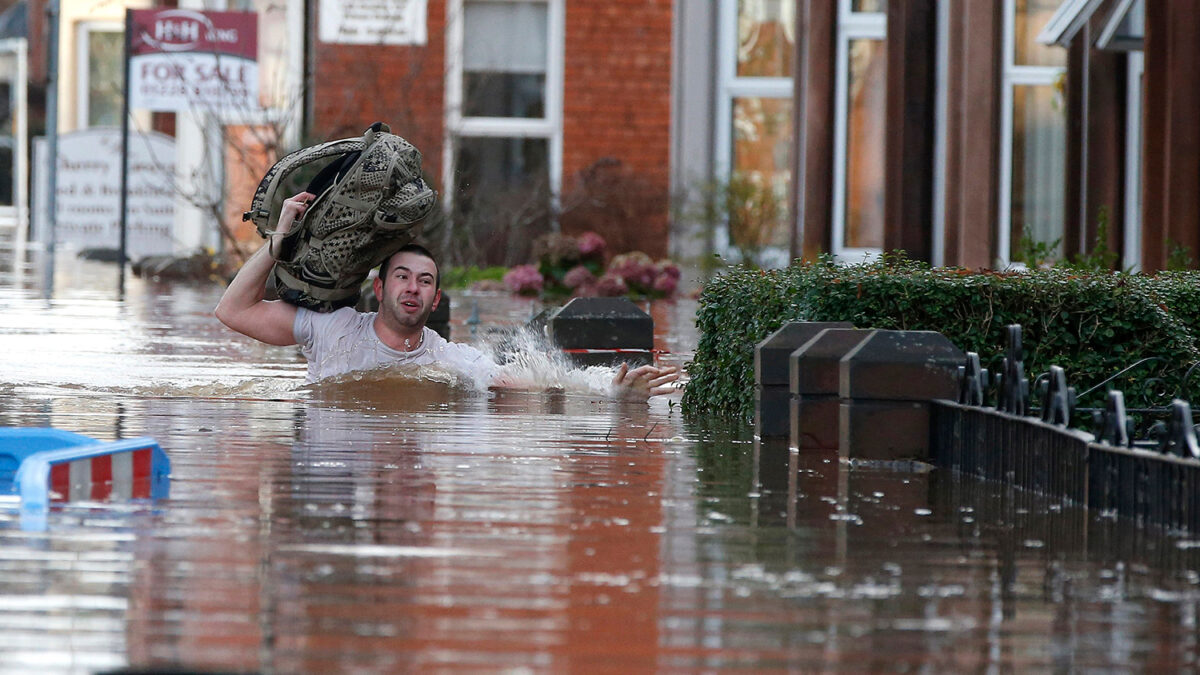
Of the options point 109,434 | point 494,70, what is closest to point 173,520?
point 109,434

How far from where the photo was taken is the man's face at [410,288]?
9.09 m

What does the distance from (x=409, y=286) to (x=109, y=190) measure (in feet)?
49.3

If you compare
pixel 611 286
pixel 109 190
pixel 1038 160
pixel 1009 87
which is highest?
pixel 1009 87

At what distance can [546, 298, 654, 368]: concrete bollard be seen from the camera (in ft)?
36.9

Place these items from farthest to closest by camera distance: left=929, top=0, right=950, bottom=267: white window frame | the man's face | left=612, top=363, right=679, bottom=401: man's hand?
left=929, top=0, right=950, bottom=267: white window frame → left=612, top=363, right=679, bottom=401: man's hand → the man's face

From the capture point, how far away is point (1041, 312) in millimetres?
8312

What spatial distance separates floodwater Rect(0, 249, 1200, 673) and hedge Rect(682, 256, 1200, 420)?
2.56ft

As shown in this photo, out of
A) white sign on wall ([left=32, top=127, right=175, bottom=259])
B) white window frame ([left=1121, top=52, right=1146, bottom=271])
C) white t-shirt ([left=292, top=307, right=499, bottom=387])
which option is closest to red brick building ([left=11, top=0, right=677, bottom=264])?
white sign on wall ([left=32, top=127, right=175, bottom=259])

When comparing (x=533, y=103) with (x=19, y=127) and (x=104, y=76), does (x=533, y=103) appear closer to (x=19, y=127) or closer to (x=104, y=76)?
(x=104, y=76)

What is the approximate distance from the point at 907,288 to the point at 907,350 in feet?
3.47

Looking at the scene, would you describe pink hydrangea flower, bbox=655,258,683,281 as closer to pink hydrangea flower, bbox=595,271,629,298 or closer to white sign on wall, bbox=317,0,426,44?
pink hydrangea flower, bbox=595,271,629,298

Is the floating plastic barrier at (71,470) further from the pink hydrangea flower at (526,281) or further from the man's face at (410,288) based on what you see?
the pink hydrangea flower at (526,281)

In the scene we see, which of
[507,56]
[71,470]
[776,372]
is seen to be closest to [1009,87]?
[507,56]

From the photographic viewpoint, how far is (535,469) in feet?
22.1
